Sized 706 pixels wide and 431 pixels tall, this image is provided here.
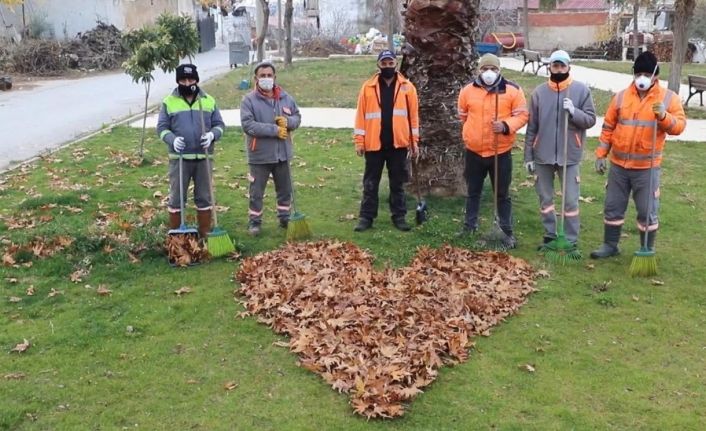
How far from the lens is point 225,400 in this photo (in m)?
4.63

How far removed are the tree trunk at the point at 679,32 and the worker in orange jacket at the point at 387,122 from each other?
11244mm

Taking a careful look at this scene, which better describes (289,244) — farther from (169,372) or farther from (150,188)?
(150,188)

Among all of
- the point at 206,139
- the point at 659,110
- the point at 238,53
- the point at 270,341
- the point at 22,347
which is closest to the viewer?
the point at 22,347

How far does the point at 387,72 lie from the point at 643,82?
2527mm

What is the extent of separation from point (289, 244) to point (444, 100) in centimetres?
288

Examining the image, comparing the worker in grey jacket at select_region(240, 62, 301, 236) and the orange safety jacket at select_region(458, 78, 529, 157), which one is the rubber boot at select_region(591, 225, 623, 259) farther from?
the worker in grey jacket at select_region(240, 62, 301, 236)

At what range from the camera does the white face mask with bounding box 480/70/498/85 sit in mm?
6996

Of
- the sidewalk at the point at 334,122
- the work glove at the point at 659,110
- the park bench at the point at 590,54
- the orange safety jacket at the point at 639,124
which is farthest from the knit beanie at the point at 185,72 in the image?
the park bench at the point at 590,54

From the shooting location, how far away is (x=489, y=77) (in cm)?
703

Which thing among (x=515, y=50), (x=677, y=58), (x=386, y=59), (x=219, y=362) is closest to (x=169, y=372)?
(x=219, y=362)

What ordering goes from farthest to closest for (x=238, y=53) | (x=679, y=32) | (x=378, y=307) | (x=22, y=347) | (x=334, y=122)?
(x=238, y=53) < (x=679, y=32) < (x=334, y=122) < (x=378, y=307) < (x=22, y=347)

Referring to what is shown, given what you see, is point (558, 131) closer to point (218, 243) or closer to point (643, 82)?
point (643, 82)

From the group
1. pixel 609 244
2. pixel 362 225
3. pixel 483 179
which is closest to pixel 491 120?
pixel 483 179

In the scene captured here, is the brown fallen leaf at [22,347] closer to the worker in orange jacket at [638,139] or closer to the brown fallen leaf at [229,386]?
the brown fallen leaf at [229,386]
